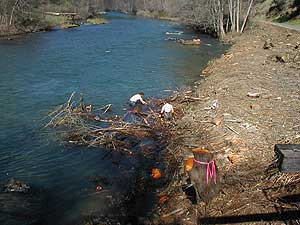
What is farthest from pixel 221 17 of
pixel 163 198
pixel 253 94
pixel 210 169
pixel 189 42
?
pixel 210 169

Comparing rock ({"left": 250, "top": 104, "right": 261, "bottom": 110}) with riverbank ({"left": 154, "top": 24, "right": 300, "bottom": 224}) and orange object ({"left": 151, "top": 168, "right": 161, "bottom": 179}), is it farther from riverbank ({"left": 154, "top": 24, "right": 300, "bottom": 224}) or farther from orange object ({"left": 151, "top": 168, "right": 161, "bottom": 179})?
orange object ({"left": 151, "top": 168, "right": 161, "bottom": 179})

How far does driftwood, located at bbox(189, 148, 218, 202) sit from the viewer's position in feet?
26.2

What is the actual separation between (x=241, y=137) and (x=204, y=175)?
377cm

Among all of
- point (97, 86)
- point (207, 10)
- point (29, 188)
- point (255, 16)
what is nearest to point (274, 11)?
point (255, 16)

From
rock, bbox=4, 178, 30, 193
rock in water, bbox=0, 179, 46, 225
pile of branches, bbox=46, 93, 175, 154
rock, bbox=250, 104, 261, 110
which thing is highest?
rock, bbox=250, 104, 261, 110

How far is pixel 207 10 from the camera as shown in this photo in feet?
158

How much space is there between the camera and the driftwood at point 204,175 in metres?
7.98

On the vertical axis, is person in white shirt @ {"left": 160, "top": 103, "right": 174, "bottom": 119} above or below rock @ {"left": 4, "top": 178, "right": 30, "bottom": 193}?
above

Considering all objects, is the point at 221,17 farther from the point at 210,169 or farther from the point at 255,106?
the point at 210,169

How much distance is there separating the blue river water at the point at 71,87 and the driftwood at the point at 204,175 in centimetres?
274

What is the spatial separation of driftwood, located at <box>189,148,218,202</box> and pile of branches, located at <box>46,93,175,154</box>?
487cm

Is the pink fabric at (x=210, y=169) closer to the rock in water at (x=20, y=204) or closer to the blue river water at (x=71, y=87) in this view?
the blue river water at (x=71, y=87)

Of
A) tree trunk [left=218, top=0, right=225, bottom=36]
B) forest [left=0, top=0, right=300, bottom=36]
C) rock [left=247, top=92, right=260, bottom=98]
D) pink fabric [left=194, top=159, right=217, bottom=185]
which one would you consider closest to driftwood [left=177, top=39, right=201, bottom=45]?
tree trunk [left=218, top=0, right=225, bottom=36]

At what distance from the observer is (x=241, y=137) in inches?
449
